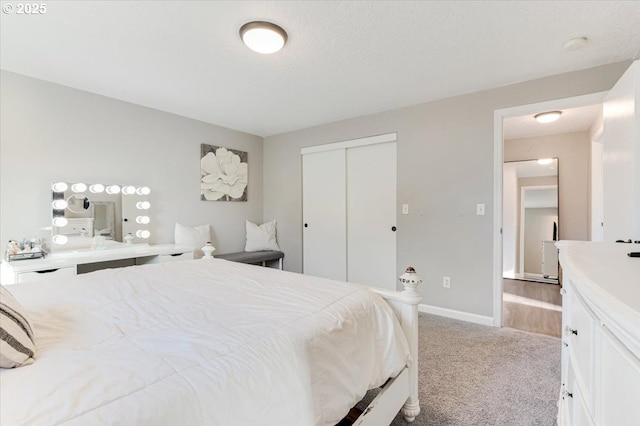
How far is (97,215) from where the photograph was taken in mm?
2924

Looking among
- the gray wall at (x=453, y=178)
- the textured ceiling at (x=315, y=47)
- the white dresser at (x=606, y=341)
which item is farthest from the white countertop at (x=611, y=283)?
the gray wall at (x=453, y=178)

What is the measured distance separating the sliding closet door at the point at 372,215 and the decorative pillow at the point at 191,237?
191 centimetres

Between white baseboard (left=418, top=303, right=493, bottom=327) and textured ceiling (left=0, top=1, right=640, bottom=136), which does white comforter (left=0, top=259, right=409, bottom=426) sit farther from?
white baseboard (left=418, top=303, right=493, bottom=327)

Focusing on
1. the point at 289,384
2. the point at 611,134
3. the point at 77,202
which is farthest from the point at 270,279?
the point at 611,134

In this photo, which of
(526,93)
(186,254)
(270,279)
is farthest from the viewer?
(186,254)

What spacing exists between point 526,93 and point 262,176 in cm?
353

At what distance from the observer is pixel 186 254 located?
10.2 feet

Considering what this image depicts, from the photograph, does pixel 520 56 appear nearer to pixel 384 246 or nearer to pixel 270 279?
pixel 384 246

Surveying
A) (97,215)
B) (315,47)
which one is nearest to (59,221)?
(97,215)

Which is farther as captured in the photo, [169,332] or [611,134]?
[611,134]

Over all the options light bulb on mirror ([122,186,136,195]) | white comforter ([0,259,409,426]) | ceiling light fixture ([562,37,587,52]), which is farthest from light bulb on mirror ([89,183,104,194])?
ceiling light fixture ([562,37,587,52])

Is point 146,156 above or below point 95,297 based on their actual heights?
above

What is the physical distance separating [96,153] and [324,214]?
2.68 m

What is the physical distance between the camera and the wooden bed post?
4.74 ft
